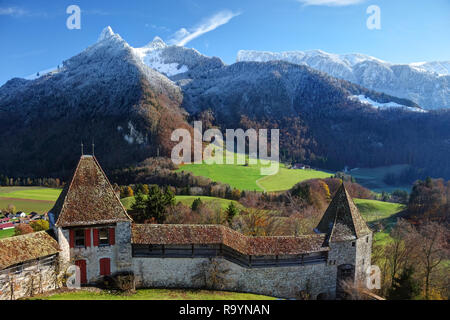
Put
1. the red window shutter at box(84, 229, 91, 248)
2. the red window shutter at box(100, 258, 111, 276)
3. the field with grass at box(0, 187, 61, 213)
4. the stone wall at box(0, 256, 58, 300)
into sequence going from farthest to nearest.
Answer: the field with grass at box(0, 187, 61, 213) → the red window shutter at box(100, 258, 111, 276) → the red window shutter at box(84, 229, 91, 248) → the stone wall at box(0, 256, 58, 300)

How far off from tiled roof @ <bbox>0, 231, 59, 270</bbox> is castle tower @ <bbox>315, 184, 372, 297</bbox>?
22144 mm

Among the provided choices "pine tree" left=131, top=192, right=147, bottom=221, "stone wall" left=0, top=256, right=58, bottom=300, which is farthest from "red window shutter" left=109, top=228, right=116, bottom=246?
"pine tree" left=131, top=192, right=147, bottom=221

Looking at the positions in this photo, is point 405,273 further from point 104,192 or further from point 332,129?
point 332,129

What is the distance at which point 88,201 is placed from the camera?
23.7 m

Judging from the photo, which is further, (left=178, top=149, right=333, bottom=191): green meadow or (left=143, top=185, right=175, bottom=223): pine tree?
(left=178, top=149, right=333, bottom=191): green meadow

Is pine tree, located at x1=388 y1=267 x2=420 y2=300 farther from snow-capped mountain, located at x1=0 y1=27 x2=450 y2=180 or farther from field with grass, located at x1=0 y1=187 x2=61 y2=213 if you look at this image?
snow-capped mountain, located at x1=0 y1=27 x2=450 y2=180

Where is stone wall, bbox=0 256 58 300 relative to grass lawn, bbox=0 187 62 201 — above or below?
above

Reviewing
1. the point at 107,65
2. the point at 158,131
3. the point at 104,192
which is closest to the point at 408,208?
the point at 104,192

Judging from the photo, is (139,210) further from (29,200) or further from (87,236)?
(29,200)

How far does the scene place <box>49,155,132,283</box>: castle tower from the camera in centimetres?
2286

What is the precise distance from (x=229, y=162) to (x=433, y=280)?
79.0 metres

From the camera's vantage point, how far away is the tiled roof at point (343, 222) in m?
25.0

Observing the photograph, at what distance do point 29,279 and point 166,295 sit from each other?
9804 millimetres
